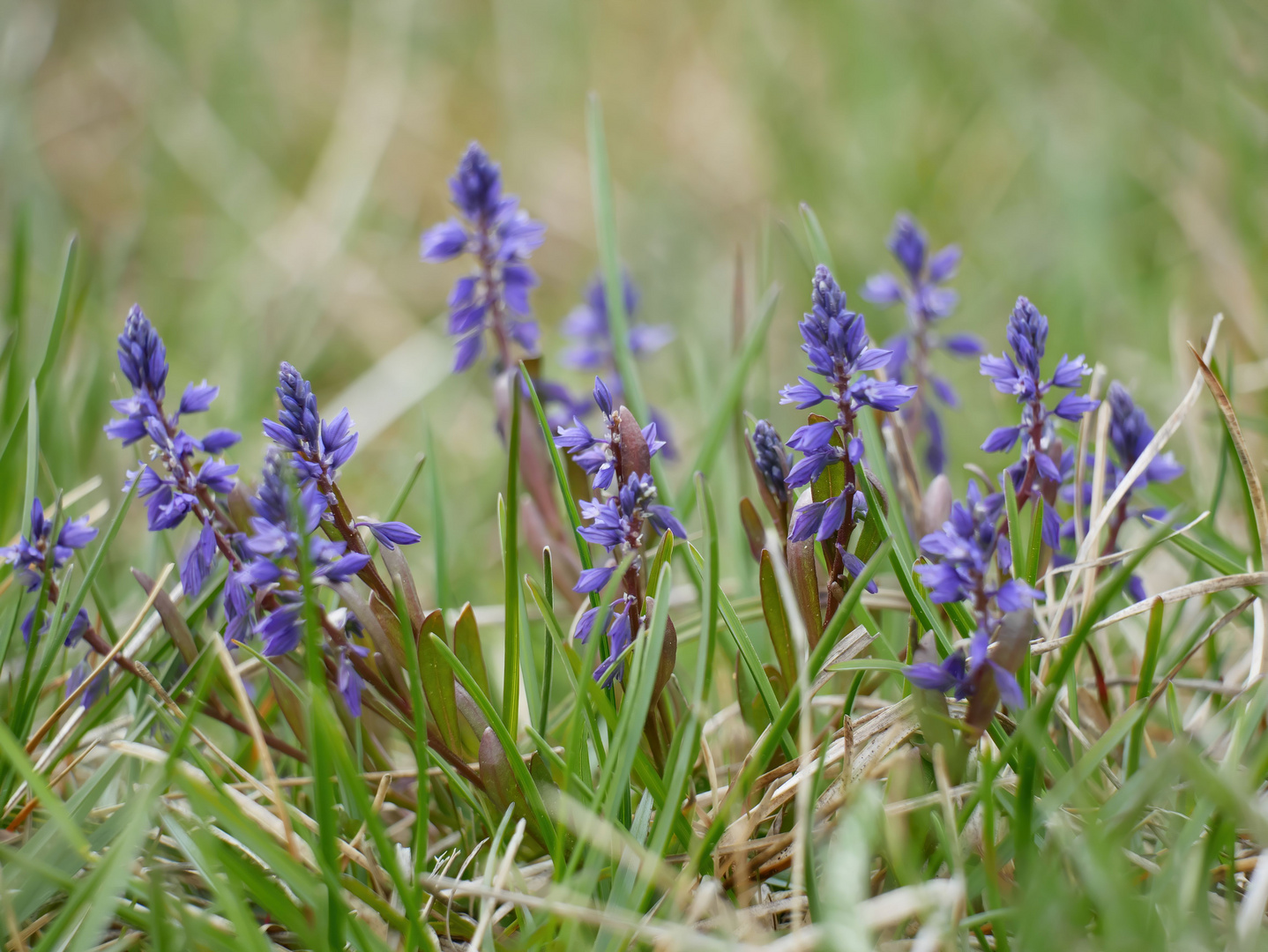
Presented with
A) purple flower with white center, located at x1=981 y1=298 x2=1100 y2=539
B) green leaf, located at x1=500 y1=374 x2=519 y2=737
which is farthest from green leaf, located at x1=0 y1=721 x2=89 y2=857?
purple flower with white center, located at x1=981 y1=298 x2=1100 y2=539

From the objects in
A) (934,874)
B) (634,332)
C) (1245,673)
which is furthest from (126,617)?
(1245,673)

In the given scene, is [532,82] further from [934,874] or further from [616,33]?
[934,874]

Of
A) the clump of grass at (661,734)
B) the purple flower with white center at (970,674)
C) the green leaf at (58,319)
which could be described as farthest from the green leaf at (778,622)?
the green leaf at (58,319)

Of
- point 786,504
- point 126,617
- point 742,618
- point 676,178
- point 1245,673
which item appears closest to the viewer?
point 786,504

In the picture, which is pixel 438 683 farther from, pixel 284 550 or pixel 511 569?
pixel 284 550

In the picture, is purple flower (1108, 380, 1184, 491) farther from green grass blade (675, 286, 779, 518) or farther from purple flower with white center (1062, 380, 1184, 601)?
green grass blade (675, 286, 779, 518)

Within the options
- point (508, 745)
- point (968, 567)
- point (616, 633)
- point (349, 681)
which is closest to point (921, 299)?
point (968, 567)
